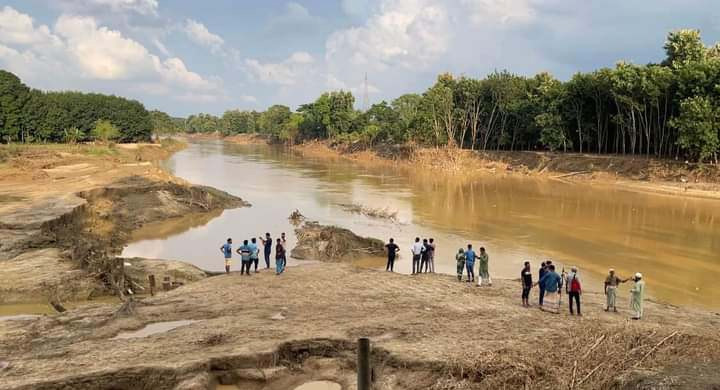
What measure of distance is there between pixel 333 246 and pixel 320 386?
16.1 meters

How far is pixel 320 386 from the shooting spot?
10.8m

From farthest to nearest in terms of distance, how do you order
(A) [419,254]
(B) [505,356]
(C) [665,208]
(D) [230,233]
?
(C) [665,208]
(D) [230,233]
(A) [419,254]
(B) [505,356]

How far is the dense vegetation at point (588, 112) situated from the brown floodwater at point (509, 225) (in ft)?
32.0

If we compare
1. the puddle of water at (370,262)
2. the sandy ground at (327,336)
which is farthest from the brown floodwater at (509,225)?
the sandy ground at (327,336)

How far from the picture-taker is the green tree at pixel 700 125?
1922 inches

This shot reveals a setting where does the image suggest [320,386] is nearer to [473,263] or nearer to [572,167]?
[473,263]

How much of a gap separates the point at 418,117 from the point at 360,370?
80996 mm

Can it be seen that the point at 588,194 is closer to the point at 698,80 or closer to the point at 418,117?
the point at 698,80

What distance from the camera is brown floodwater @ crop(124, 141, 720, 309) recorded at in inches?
1000

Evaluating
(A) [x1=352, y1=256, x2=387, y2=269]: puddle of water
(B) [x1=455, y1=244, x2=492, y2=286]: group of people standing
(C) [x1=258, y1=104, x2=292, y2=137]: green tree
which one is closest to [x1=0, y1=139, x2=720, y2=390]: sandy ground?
(B) [x1=455, y1=244, x2=492, y2=286]: group of people standing

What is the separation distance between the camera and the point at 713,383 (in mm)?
8250

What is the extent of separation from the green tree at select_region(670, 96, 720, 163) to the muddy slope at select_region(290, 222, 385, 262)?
38770mm

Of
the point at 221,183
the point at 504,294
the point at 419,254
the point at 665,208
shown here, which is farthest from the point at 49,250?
the point at 665,208

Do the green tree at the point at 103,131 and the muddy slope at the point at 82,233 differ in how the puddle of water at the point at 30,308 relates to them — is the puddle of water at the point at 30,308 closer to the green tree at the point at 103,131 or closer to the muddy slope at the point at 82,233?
the muddy slope at the point at 82,233
